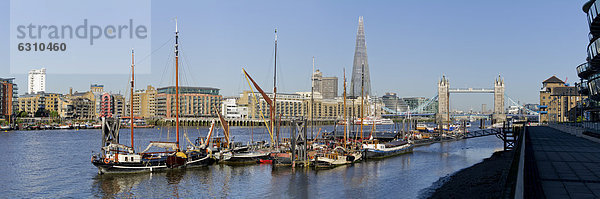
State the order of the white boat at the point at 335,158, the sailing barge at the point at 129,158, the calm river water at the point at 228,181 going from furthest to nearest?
the white boat at the point at 335,158, the sailing barge at the point at 129,158, the calm river water at the point at 228,181

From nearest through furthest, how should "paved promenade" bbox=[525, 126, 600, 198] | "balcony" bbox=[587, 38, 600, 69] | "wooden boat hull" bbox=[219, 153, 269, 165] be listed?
1. "paved promenade" bbox=[525, 126, 600, 198]
2. "balcony" bbox=[587, 38, 600, 69]
3. "wooden boat hull" bbox=[219, 153, 269, 165]

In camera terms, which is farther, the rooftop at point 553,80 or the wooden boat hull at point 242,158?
the rooftop at point 553,80

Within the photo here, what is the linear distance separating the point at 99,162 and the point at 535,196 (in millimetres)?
39735

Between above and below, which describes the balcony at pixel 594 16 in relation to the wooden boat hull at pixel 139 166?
above

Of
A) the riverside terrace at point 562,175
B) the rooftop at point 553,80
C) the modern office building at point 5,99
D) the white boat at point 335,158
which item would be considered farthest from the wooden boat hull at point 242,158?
the modern office building at point 5,99

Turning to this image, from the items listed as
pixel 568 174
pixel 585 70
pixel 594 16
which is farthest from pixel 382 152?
pixel 568 174

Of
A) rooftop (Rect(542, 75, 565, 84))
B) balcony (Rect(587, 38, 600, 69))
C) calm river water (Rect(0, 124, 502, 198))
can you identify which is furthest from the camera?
rooftop (Rect(542, 75, 565, 84))

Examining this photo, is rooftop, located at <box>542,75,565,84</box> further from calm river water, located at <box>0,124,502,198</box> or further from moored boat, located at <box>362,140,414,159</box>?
calm river water, located at <box>0,124,502,198</box>

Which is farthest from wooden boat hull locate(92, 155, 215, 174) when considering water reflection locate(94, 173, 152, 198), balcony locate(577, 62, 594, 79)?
balcony locate(577, 62, 594, 79)

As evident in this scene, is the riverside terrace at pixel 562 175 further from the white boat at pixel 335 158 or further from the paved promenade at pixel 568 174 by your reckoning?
the white boat at pixel 335 158

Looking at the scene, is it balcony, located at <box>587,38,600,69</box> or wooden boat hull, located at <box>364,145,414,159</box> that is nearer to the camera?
balcony, located at <box>587,38,600,69</box>

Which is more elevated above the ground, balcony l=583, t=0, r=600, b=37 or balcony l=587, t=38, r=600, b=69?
balcony l=583, t=0, r=600, b=37

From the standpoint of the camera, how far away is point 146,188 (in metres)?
39.2

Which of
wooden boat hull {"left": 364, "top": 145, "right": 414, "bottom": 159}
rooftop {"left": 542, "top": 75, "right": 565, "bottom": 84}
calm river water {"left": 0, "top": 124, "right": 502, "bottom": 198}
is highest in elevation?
rooftop {"left": 542, "top": 75, "right": 565, "bottom": 84}
